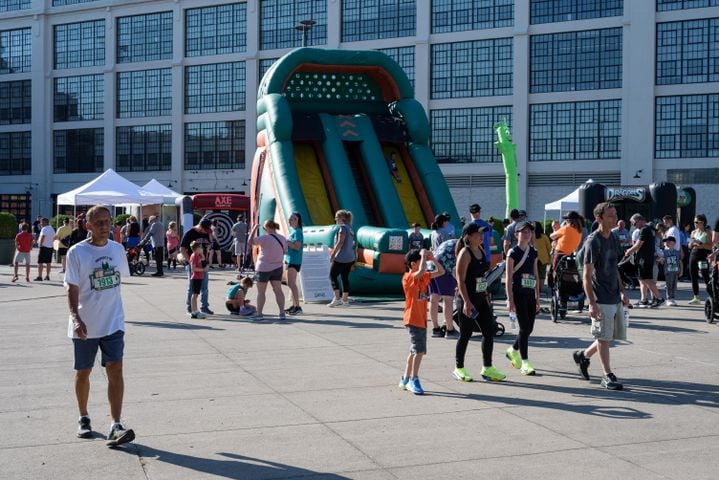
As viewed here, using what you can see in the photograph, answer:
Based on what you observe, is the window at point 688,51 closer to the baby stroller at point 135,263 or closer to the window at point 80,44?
the baby stroller at point 135,263

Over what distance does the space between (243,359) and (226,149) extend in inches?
1674

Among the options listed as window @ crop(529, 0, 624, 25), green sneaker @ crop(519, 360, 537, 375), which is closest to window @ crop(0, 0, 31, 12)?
window @ crop(529, 0, 624, 25)

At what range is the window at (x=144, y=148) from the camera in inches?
2112

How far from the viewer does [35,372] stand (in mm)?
9586

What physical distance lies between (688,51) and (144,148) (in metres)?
30.3

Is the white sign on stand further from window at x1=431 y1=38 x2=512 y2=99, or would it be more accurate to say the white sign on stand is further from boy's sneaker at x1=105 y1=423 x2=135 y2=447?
window at x1=431 y1=38 x2=512 y2=99

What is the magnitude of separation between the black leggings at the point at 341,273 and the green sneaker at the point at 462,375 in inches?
276

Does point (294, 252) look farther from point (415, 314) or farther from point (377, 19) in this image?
point (377, 19)

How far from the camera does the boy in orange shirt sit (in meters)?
8.52

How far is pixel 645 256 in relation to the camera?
1612 cm

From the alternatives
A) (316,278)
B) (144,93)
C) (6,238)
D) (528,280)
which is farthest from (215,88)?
(528,280)

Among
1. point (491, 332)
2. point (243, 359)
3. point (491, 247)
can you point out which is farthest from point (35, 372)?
point (491, 247)

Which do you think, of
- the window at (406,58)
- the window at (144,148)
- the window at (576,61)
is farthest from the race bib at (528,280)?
the window at (144,148)

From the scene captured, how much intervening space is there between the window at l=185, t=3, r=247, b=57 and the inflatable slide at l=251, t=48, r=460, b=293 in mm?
29616
